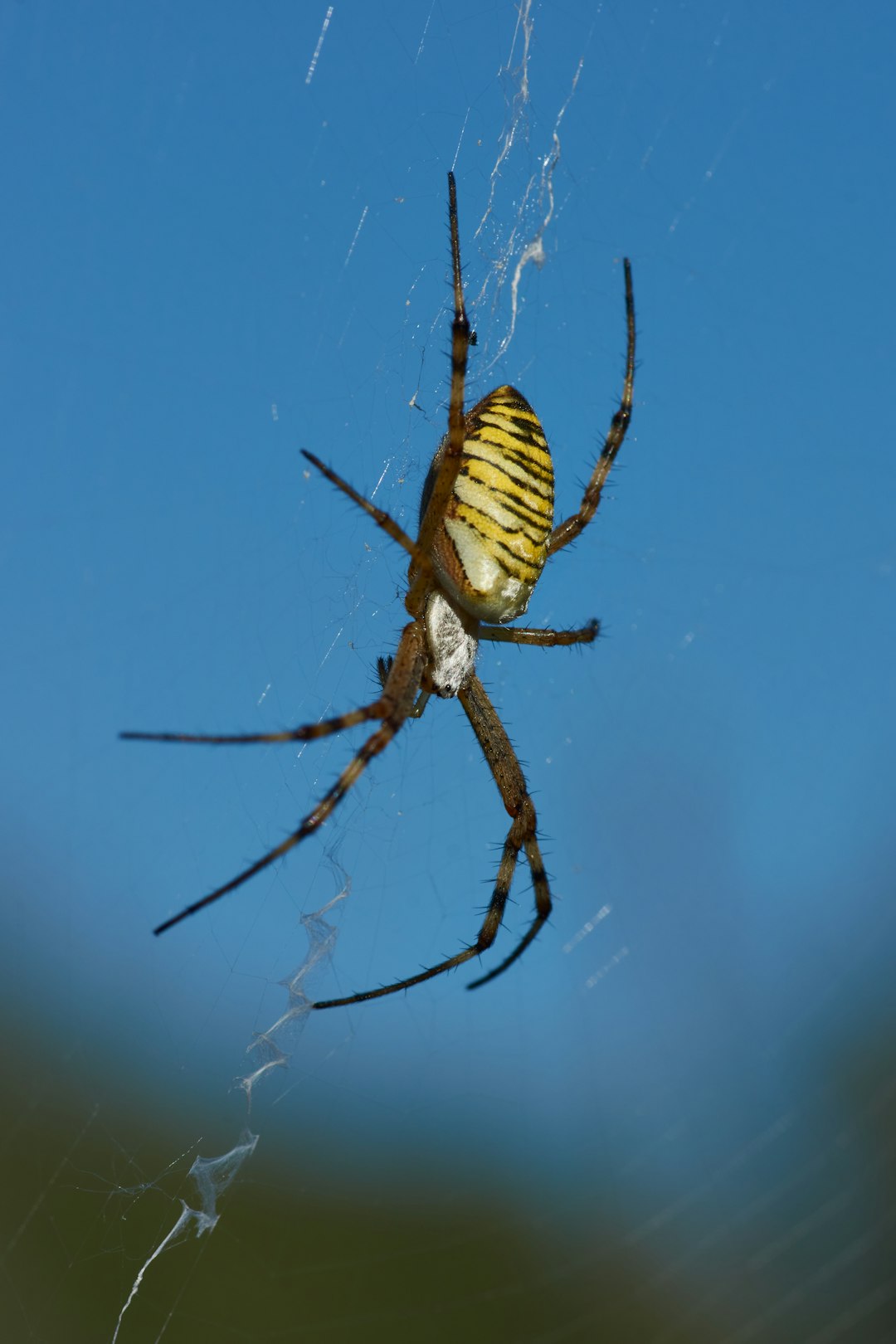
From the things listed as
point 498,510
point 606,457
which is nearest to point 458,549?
point 498,510

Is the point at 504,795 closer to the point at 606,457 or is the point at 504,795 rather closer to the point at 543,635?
the point at 543,635

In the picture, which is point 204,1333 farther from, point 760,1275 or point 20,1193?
point 760,1275

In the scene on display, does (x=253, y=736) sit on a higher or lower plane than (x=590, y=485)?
lower

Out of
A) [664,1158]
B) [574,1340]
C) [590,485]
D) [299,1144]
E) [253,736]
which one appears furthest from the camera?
[574,1340]

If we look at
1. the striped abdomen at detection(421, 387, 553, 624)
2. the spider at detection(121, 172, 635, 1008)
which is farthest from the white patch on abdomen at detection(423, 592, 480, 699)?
the striped abdomen at detection(421, 387, 553, 624)

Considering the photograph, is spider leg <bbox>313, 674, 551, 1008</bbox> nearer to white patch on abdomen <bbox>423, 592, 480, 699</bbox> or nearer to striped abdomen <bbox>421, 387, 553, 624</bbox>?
white patch on abdomen <bbox>423, 592, 480, 699</bbox>

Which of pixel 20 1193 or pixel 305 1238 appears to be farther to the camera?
pixel 305 1238

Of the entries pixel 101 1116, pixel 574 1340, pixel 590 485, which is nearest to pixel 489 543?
pixel 590 485
